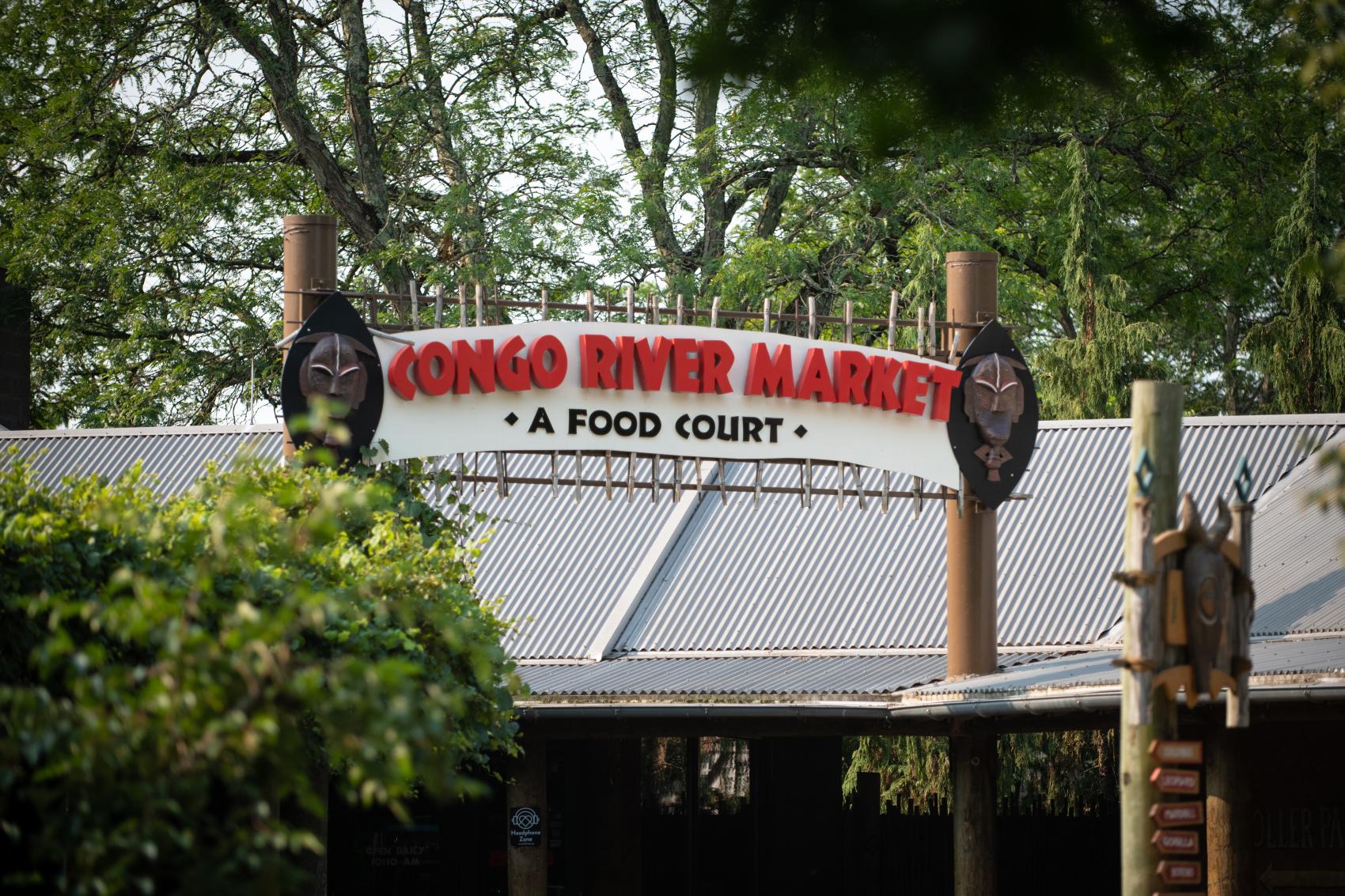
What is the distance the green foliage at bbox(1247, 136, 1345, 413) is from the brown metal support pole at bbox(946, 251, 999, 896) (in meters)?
8.56

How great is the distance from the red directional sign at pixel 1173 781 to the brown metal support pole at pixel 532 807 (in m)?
6.12

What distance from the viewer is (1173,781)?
6.82m

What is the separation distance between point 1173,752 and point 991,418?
5044 millimetres

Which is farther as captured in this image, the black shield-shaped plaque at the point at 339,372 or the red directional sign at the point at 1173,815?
the black shield-shaped plaque at the point at 339,372

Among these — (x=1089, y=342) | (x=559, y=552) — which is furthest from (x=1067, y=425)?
(x=1089, y=342)

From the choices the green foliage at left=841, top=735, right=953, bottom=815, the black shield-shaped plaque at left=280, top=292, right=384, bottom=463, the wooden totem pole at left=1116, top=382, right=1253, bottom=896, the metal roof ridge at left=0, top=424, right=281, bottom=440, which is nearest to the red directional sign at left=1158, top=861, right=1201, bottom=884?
the wooden totem pole at left=1116, top=382, right=1253, bottom=896

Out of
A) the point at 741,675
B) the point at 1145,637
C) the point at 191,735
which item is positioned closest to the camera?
the point at 191,735

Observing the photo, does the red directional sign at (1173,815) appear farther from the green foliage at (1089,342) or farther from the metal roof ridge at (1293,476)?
the green foliage at (1089,342)

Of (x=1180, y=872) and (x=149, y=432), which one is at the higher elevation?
(x=149, y=432)

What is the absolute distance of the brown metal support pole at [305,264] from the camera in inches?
437

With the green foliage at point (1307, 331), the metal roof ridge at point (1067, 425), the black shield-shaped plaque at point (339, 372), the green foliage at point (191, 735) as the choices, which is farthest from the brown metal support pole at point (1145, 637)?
the green foliage at point (1307, 331)

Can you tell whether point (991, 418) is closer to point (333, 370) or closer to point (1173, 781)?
point (333, 370)

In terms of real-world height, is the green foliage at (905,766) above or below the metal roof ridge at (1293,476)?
below

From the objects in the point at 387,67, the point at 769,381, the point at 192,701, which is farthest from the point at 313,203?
the point at 192,701
